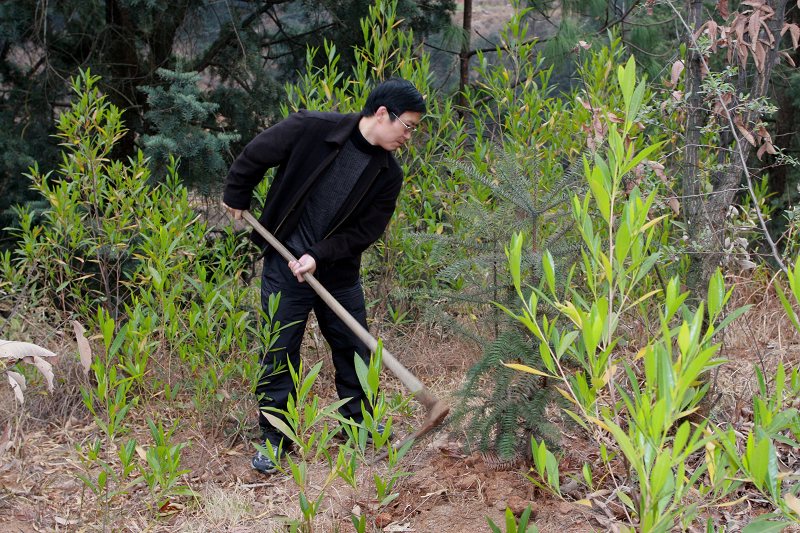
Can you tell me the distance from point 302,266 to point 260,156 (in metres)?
0.60

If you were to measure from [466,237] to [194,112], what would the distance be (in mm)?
3551

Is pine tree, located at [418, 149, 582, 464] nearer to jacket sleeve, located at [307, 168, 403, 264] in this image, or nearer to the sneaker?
jacket sleeve, located at [307, 168, 403, 264]

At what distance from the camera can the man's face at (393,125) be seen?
152 inches

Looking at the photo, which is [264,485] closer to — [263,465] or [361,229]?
[263,465]

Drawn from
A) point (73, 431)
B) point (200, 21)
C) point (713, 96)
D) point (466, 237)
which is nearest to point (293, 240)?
point (466, 237)

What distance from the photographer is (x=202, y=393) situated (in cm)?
448

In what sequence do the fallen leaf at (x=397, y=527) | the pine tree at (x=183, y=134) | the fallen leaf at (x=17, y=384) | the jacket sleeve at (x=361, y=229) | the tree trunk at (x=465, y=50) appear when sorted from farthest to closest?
the tree trunk at (x=465, y=50)
the pine tree at (x=183, y=134)
the jacket sleeve at (x=361, y=229)
the fallen leaf at (x=397, y=527)
the fallen leaf at (x=17, y=384)

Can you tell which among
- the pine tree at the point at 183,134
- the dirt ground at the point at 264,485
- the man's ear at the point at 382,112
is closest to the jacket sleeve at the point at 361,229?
the man's ear at the point at 382,112

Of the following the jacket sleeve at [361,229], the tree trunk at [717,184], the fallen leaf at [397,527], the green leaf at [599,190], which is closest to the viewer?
the green leaf at [599,190]

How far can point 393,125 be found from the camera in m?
3.89

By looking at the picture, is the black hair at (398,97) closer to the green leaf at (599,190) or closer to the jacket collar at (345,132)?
the jacket collar at (345,132)

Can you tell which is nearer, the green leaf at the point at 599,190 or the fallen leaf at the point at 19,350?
the green leaf at the point at 599,190

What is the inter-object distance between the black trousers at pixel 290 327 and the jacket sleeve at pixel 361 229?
0.73 feet

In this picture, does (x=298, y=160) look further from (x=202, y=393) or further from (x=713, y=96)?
(x=713, y=96)
